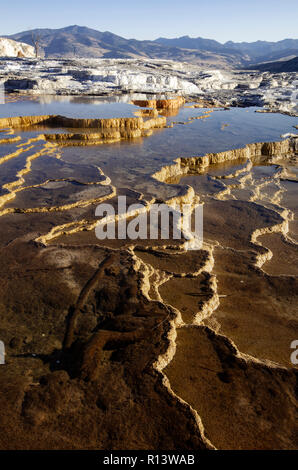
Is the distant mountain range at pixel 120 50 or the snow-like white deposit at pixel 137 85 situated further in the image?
the distant mountain range at pixel 120 50

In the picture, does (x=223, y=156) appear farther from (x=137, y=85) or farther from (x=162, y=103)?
(x=137, y=85)

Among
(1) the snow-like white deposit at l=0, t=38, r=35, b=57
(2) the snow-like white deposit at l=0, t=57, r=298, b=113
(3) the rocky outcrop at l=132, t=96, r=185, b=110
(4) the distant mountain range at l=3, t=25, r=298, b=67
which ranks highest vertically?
(4) the distant mountain range at l=3, t=25, r=298, b=67

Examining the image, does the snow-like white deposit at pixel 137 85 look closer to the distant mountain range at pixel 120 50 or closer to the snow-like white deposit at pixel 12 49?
the snow-like white deposit at pixel 12 49

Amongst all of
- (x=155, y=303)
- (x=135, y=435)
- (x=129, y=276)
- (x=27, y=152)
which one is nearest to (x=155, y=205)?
(x=129, y=276)

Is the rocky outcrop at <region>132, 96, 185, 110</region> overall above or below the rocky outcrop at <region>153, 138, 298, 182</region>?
above

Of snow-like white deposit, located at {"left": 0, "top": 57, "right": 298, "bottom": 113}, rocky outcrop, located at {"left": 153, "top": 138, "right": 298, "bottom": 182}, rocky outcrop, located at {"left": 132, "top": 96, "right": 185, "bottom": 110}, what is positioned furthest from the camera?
snow-like white deposit, located at {"left": 0, "top": 57, "right": 298, "bottom": 113}

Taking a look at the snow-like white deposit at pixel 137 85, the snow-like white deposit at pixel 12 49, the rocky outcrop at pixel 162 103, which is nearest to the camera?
the rocky outcrop at pixel 162 103

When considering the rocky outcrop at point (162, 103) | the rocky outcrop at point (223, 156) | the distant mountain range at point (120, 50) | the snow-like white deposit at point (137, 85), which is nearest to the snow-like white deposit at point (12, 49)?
the snow-like white deposit at point (137, 85)

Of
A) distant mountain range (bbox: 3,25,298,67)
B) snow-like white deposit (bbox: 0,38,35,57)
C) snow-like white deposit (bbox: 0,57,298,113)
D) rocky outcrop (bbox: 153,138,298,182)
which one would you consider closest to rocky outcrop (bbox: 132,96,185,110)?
snow-like white deposit (bbox: 0,57,298,113)

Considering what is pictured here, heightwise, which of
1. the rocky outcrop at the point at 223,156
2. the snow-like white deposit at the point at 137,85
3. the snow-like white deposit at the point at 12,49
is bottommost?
the rocky outcrop at the point at 223,156

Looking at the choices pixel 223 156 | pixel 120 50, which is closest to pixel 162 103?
pixel 223 156

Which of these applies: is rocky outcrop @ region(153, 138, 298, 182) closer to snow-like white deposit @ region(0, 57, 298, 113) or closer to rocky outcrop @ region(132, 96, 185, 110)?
snow-like white deposit @ region(0, 57, 298, 113)

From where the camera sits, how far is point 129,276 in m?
4.02

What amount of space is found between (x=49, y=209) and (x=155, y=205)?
199 centimetres
